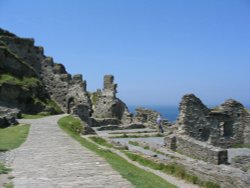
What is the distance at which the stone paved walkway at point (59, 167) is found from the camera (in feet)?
40.1

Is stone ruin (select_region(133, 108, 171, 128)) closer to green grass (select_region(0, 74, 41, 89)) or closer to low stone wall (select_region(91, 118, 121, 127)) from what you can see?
low stone wall (select_region(91, 118, 121, 127))

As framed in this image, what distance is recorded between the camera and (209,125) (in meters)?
29.6

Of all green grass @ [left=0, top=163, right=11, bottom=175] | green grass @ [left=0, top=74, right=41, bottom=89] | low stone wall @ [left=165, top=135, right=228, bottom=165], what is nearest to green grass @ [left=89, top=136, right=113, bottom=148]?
low stone wall @ [left=165, top=135, right=228, bottom=165]

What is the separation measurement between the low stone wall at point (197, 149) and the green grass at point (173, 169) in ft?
14.1

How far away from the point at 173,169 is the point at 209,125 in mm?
13067

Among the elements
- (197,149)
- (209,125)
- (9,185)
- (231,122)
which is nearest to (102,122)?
(209,125)

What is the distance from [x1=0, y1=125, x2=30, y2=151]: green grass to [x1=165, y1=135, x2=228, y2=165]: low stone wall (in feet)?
28.1

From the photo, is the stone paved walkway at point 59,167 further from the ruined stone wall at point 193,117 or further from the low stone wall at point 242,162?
the ruined stone wall at point 193,117

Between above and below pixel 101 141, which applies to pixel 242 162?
below

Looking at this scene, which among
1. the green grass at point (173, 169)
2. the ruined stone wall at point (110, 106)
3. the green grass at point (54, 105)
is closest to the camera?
the green grass at point (173, 169)

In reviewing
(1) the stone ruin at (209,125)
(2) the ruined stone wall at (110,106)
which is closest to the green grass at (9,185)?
(1) the stone ruin at (209,125)

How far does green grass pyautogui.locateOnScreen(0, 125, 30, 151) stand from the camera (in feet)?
61.2

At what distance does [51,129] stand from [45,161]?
10.1 m

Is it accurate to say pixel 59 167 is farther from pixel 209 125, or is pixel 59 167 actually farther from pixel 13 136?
pixel 209 125
